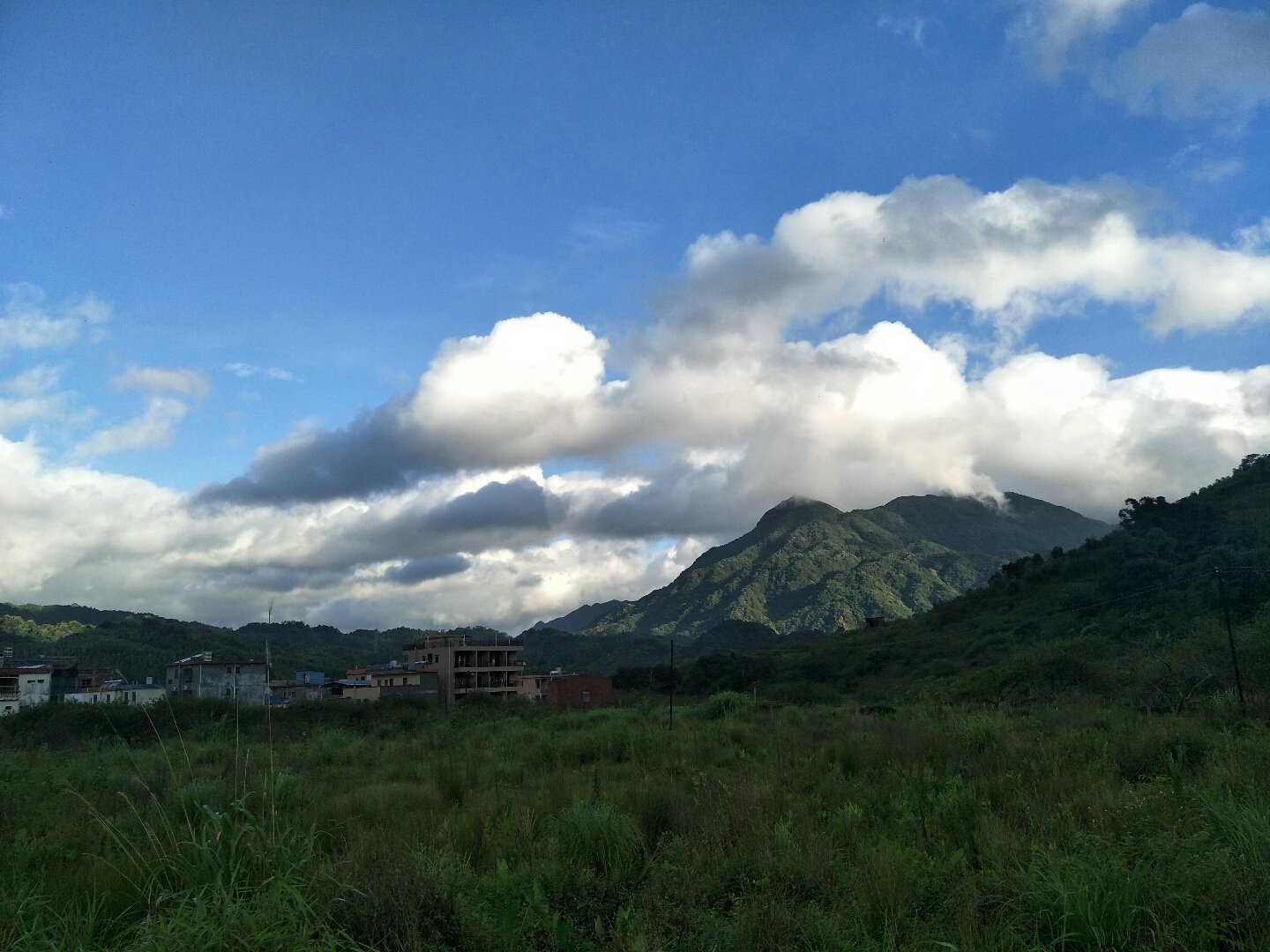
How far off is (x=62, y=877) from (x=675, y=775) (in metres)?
7.48

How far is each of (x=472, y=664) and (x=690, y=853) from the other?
6908 cm

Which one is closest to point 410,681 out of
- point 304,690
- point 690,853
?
point 304,690

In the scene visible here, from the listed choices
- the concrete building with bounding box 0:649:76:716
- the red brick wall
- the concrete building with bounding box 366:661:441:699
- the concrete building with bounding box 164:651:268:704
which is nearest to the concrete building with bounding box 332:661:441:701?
the concrete building with bounding box 366:661:441:699

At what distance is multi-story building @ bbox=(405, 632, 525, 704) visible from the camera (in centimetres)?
7076

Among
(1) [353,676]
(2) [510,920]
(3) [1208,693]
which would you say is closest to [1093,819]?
(2) [510,920]

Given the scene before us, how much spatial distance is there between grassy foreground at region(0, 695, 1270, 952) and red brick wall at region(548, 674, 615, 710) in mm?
51815

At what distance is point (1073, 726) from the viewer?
14.8 m

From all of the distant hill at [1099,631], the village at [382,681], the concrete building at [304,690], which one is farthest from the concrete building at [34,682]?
the distant hill at [1099,631]

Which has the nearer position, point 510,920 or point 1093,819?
point 510,920

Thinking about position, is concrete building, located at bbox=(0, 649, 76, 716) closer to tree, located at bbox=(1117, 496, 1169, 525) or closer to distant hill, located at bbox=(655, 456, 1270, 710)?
distant hill, located at bbox=(655, 456, 1270, 710)

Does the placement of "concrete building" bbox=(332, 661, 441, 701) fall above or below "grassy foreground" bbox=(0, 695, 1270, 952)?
below

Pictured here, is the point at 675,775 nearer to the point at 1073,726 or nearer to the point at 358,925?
the point at 358,925

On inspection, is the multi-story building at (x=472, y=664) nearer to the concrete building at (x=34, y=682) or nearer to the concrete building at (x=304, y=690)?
the concrete building at (x=304, y=690)

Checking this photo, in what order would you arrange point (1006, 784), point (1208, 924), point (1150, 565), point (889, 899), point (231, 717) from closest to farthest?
point (1208, 924) < point (889, 899) < point (1006, 784) < point (231, 717) < point (1150, 565)
